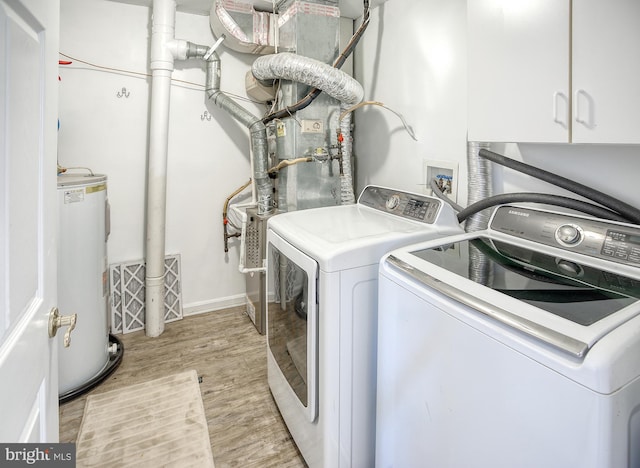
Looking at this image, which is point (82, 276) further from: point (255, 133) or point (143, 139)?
point (255, 133)

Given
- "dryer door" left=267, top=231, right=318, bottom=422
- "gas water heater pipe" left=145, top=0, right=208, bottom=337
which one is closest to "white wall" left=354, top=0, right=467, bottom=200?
"dryer door" left=267, top=231, right=318, bottom=422

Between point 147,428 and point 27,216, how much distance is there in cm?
165

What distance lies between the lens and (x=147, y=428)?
1.92 metres

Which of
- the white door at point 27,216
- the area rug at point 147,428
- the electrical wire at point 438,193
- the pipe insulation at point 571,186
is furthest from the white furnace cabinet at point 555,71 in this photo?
the area rug at point 147,428

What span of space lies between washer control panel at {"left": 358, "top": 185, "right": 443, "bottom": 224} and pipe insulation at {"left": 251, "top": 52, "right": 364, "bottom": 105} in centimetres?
70

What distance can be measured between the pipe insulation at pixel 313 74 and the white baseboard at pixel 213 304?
6.39 ft

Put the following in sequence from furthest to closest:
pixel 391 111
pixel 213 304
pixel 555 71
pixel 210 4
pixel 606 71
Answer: pixel 213 304, pixel 210 4, pixel 391 111, pixel 555 71, pixel 606 71

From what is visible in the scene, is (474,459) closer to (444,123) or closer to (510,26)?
(510,26)

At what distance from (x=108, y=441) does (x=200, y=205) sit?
1.83m

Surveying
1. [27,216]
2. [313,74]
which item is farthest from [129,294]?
[27,216]

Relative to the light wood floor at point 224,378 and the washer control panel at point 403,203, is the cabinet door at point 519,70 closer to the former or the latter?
the washer control panel at point 403,203

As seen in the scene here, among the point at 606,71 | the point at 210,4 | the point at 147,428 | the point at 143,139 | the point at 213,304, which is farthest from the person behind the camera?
the point at 213,304

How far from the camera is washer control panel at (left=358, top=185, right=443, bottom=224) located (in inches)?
68.4

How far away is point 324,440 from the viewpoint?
4.79 feet
